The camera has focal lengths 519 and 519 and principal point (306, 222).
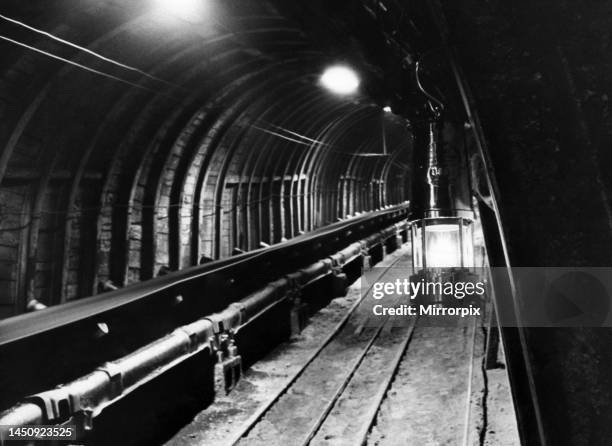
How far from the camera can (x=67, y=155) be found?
7855 mm

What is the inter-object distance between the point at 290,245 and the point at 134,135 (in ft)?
10.9

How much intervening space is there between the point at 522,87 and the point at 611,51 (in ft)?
0.61

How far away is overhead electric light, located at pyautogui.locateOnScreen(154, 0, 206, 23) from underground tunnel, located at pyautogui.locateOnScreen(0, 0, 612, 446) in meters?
0.04

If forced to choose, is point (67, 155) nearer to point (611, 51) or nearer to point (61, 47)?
point (61, 47)

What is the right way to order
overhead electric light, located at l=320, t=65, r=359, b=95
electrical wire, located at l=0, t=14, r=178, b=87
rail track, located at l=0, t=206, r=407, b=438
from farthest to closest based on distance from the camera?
overhead electric light, located at l=320, t=65, r=359, b=95 → electrical wire, located at l=0, t=14, r=178, b=87 → rail track, located at l=0, t=206, r=407, b=438

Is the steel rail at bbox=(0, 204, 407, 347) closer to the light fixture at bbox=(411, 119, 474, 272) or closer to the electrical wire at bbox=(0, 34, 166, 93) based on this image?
the light fixture at bbox=(411, 119, 474, 272)

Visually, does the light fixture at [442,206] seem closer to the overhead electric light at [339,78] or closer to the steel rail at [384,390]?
the steel rail at [384,390]

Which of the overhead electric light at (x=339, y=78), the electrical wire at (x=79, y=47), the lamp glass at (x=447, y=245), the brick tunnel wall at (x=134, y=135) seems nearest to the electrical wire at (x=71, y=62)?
the brick tunnel wall at (x=134, y=135)

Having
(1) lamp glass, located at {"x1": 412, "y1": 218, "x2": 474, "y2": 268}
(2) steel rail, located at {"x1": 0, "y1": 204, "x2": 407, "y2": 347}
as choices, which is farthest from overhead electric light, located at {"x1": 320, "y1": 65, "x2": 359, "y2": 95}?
(1) lamp glass, located at {"x1": 412, "y1": 218, "x2": 474, "y2": 268}

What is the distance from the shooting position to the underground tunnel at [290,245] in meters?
1.15

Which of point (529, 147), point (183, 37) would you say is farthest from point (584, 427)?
point (183, 37)

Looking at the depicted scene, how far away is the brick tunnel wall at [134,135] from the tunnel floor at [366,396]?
3.44 m

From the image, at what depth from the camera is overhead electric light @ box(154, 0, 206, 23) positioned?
646 cm

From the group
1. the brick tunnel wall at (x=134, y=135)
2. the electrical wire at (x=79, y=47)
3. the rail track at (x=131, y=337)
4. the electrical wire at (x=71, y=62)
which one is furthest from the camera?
the brick tunnel wall at (x=134, y=135)
